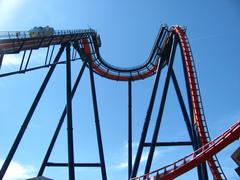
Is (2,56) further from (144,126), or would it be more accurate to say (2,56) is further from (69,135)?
(144,126)

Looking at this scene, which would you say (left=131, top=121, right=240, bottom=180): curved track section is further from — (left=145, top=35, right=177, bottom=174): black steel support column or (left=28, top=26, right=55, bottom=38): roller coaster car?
(left=28, top=26, right=55, bottom=38): roller coaster car

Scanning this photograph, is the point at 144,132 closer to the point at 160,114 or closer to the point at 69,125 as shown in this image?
the point at 160,114

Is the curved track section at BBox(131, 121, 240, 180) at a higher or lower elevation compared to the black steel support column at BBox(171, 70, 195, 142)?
lower

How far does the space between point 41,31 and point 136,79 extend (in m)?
8.29

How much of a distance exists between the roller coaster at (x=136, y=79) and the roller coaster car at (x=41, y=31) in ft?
0.54

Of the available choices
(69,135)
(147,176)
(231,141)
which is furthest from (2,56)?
(231,141)

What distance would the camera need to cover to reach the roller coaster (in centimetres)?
1273

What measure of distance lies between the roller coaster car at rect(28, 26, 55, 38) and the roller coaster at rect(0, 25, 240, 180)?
0.17 m

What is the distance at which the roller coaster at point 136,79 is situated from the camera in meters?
12.7

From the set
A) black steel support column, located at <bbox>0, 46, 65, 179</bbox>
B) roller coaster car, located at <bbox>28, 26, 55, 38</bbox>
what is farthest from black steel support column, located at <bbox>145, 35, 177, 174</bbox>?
roller coaster car, located at <bbox>28, 26, 55, 38</bbox>

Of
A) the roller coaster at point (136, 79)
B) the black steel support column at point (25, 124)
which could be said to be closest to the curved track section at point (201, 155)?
the roller coaster at point (136, 79)

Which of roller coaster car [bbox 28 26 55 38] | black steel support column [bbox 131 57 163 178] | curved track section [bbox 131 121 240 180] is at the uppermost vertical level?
roller coaster car [bbox 28 26 55 38]

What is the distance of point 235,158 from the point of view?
8.22m

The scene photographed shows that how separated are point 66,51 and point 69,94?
259 cm
